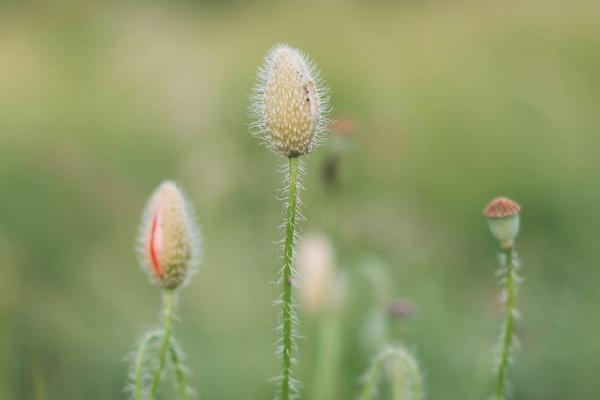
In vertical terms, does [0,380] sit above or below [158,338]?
below

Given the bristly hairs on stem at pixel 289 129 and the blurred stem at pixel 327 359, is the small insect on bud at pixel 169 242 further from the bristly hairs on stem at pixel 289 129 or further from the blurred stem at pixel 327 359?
the blurred stem at pixel 327 359

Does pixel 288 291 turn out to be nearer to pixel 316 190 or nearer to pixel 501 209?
pixel 501 209

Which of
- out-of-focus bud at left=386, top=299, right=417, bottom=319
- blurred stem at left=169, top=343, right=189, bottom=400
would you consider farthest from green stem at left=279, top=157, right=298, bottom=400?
out-of-focus bud at left=386, top=299, right=417, bottom=319

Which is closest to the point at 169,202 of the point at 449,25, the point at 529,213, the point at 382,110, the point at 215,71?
the point at 529,213

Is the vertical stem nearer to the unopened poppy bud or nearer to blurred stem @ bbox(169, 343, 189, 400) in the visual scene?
blurred stem @ bbox(169, 343, 189, 400)

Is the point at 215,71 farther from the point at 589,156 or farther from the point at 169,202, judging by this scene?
the point at 169,202

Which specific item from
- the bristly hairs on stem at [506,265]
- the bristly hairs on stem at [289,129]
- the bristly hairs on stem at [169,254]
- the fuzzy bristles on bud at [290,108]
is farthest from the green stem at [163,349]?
the bristly hairs on stem at [506,265]

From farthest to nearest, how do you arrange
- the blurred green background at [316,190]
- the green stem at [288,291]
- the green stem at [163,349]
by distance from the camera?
the blurred green background at [316,190] < the green stem at [163,349] < the green stem at [288,291]
